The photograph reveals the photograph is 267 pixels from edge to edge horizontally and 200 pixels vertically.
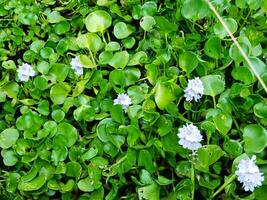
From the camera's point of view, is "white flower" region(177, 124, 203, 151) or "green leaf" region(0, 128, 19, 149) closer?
"white flower" region(177, 124, 203, 151)

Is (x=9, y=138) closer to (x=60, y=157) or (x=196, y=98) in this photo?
(x=60, y=157)

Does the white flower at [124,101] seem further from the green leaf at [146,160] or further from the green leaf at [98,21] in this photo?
the green leaf at [98,21]

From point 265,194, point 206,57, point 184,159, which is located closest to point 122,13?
point 206,57

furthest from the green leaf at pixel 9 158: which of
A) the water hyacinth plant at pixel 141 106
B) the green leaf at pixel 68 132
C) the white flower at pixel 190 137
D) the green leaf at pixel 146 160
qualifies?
the white flower at pixel 190 137

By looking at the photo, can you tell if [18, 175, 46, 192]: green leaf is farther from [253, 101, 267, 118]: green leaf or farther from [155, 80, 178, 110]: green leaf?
[253, 101, 267, 118]: green leaf

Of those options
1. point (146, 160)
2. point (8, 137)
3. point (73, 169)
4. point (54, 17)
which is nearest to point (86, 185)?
point (73, 169)

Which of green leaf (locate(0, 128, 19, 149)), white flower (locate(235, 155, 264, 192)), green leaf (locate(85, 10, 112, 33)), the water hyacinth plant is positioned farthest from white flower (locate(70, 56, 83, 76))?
white flower (locate(235, 155, 264, 192))

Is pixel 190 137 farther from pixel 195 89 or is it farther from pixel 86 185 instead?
pixel 86 185
